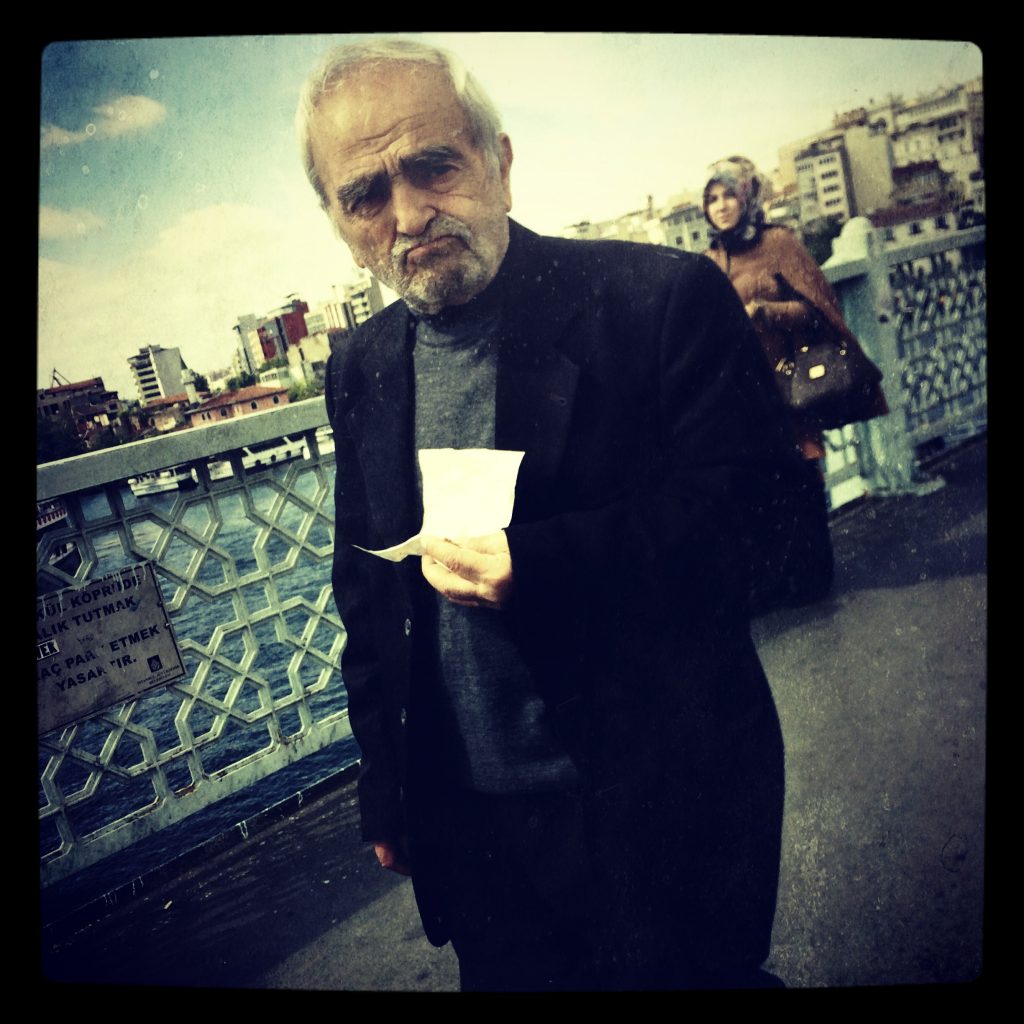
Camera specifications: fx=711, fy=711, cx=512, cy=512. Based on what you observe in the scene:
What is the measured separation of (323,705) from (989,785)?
1.46 meters

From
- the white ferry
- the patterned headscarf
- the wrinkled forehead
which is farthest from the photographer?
the white ferry

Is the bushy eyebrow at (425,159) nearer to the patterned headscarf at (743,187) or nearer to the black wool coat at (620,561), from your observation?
the black wool coat at (620,561)

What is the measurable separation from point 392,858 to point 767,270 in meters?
1.45

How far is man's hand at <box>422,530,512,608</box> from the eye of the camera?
127 centimetres

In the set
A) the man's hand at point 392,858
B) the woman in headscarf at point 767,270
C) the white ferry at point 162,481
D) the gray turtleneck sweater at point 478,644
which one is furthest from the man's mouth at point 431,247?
the man's hand at point 392,858

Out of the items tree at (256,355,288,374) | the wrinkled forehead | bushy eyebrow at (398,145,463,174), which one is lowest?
tree at (256,355,288,374)

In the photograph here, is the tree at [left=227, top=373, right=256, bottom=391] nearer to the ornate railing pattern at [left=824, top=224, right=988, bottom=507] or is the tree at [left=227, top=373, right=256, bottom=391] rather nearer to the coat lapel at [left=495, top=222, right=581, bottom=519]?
the coat lapel at [left=495, top=222, right=581, bottom=519]

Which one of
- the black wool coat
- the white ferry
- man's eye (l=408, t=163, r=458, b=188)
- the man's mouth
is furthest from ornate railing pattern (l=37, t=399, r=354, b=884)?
man's eye (l=408, t=163, r=458, b=188)

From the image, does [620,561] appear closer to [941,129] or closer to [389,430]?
[389,430]

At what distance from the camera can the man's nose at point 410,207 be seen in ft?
4.02

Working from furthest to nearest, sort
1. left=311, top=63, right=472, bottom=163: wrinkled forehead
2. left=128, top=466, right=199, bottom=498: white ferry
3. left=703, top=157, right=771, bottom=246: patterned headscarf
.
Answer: left=128, top=466, right=199, bottom=498: white ferry
left=703, top=157, right=771, bottom=246: patterned headscarf
left=311, top=63, right=472, bottom=163: wrinkled forehead

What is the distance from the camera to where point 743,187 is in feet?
4.41

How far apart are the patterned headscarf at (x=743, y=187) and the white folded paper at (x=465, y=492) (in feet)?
1.98

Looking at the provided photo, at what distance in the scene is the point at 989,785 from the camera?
5.00 feet
